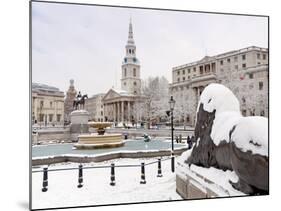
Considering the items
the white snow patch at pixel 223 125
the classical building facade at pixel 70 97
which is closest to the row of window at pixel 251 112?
the white snow patch at pixel 223 125

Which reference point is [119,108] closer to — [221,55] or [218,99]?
[218,99]

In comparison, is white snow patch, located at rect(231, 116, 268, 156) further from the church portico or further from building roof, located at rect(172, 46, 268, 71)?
the church portico

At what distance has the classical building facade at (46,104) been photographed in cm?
414

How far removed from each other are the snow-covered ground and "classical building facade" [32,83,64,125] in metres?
0.55

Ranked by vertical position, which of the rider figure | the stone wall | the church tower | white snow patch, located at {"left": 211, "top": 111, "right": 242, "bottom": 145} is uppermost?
the church tower

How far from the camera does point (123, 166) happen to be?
15.0 ft

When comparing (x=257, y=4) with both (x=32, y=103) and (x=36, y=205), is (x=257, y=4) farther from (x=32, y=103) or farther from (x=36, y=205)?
(x=36, y=205)

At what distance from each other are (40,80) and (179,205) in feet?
7.12

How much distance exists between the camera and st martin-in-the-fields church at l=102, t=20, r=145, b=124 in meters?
4.46

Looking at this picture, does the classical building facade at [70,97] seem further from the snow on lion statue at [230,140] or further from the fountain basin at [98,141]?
the snow on lion statue at [230,140]

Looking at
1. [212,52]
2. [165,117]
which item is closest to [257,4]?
[212,52]

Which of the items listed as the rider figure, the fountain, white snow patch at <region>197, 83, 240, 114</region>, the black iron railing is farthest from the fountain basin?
white snow patch at <region>197, 83, 240, 114</region>

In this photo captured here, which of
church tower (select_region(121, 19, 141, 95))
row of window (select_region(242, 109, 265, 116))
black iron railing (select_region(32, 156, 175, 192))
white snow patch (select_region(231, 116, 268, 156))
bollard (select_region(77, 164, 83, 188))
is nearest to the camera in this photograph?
white snow patch (select_region(231, 116, 268, 156))

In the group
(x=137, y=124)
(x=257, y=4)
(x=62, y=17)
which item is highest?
(x=257, y=4)
